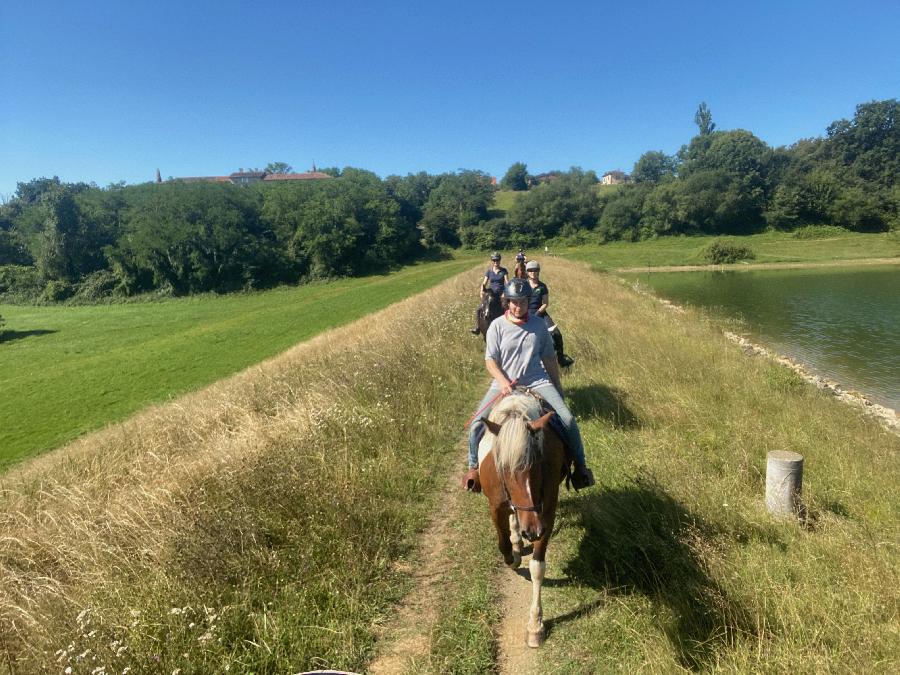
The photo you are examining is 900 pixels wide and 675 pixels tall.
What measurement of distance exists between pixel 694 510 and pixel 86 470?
886 centimetres

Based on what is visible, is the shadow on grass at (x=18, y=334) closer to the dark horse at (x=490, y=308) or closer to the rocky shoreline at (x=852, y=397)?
the dark horse at (x=490, y=308)

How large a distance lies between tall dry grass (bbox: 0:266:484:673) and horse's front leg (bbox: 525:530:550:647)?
1.40 m

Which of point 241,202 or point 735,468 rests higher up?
point 241,202

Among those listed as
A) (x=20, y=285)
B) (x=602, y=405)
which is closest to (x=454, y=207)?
(x=20, y=285)

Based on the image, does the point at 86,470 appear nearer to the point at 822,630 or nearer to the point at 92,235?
the point at 822,630

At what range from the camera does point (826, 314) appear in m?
22.6

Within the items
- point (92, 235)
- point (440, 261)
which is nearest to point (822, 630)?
point (440, 261)

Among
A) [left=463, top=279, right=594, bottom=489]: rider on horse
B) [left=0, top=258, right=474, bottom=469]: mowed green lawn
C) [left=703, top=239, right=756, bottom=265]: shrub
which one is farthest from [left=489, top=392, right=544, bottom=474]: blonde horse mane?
[left=703, top=239, right=756, bottom=265]: shrub

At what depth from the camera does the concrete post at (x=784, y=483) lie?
14.8 feet

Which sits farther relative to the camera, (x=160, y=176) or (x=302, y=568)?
(x=160, y=176)

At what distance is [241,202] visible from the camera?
74.0m

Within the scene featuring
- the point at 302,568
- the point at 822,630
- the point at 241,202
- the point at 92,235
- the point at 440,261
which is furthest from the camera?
the point at 440,261

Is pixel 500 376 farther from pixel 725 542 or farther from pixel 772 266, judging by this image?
pixel 772 266

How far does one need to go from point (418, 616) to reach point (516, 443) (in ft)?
6.78
